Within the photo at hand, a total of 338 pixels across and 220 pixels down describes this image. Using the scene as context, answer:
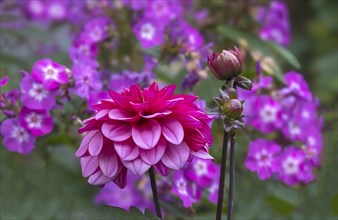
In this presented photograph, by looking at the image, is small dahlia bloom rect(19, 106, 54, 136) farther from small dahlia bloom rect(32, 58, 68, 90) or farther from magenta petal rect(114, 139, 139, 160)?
magenta petal rect(114, 139, 139, 160)

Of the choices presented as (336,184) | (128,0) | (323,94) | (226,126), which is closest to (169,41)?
(128,0)

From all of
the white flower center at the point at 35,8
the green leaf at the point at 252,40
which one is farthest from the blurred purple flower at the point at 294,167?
the white flower center at the point at 35,8

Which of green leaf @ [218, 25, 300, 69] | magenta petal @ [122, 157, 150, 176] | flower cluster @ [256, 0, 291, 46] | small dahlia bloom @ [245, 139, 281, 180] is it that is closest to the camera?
magenta petal @ [122, 157, 150, 176]

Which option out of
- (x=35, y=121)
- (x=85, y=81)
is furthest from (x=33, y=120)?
(x=85, y=81)

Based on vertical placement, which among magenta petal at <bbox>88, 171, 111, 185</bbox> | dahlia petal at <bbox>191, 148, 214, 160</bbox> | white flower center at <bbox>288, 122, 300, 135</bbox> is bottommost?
white flower center at <bbox>288, 122, 300, 135</bbox>

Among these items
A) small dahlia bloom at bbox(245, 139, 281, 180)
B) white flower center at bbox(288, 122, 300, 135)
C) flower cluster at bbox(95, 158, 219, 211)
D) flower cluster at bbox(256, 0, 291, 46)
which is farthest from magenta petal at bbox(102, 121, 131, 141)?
flower cluster at bbox(256, 0, 291, 46)

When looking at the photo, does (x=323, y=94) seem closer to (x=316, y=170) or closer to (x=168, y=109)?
(x=316, y=170)
